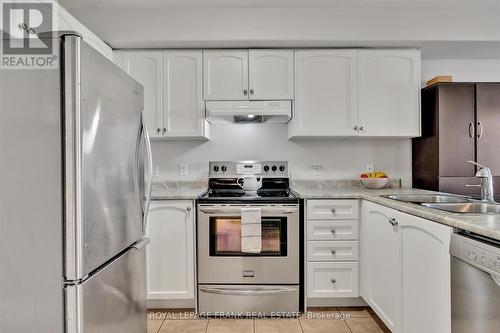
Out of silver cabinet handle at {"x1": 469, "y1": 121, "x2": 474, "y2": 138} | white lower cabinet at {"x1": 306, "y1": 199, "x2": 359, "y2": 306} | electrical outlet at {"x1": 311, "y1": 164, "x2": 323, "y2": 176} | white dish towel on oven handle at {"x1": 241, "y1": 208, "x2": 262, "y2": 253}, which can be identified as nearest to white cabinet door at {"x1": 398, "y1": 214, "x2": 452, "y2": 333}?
white lower cabinet at {"x1": 306, "y1": 199, "x2": 359, "y2": 306}

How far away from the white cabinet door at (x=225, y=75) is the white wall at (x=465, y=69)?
1760 mm

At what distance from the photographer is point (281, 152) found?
293cm

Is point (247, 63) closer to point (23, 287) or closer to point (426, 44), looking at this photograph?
point (426, 44)

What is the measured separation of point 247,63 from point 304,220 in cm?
137

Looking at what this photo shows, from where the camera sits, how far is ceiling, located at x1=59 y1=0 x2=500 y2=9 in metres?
2.40

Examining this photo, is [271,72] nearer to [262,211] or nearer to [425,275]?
[262,211]

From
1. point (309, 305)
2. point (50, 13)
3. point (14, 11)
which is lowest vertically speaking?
point (309, 305)

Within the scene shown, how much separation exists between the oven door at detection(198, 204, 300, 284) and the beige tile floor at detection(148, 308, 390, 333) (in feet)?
0.92

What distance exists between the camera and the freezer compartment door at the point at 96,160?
43.8 inches

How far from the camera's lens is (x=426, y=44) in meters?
2.53

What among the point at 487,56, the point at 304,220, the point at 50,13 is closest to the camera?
the point at 50,13

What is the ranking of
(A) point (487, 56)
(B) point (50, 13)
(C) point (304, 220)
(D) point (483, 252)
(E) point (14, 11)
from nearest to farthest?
1. (D) point (483, 252)
2. (E) point (14, 11)
3. (B) point (50, 13)
4. (C) point (304, 220)
5. (A) point (487, 56)

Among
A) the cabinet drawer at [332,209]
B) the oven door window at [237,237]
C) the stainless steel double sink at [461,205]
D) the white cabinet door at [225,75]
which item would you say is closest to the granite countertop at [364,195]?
the cabinet drawer at [332,209]

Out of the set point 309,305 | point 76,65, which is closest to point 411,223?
point 309,305
